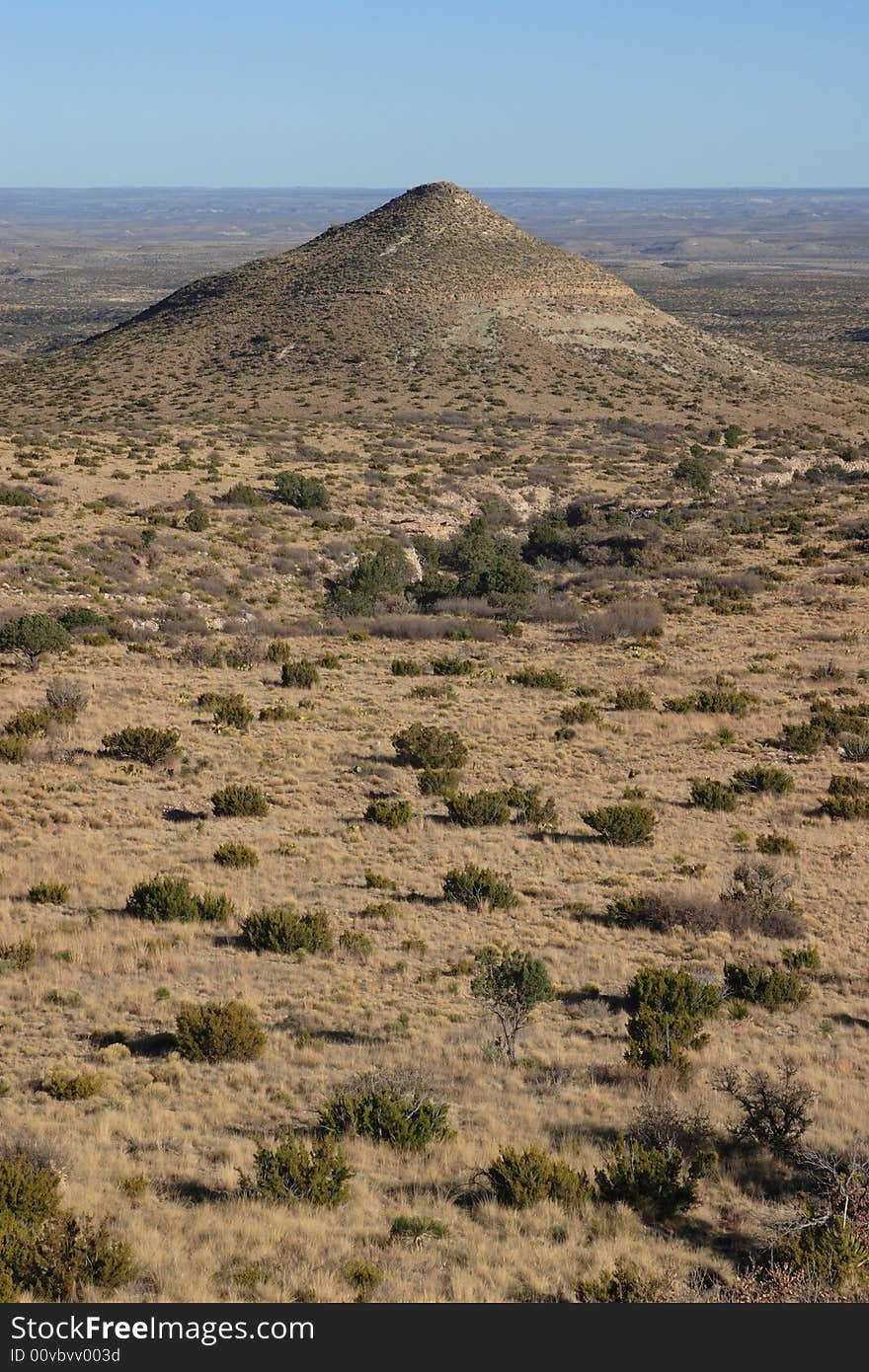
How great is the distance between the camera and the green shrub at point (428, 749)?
2272 centimetres

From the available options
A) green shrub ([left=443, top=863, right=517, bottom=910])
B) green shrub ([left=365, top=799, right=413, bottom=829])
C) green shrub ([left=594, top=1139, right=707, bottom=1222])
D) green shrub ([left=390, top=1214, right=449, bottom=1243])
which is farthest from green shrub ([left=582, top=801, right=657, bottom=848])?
green shrub ([left=390, top=1214, right=449, bottom=1243])

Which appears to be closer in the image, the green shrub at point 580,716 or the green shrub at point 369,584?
the green shrub at point 580,716

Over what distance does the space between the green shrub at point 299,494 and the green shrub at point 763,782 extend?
28619 mm

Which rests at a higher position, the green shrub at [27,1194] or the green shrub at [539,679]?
the green shrub at [27,1194]

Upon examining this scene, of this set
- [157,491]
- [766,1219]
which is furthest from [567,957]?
[157,491]

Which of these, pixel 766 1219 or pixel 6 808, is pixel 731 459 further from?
pixel 766 1219

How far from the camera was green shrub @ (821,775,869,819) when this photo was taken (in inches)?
830

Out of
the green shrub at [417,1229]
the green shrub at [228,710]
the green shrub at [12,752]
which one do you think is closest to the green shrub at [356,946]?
the green shrub at [417,1229]

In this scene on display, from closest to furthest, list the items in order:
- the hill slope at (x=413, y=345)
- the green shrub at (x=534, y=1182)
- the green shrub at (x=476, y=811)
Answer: the green shrub at (x=534, y=1182)
the green shrub at (x=476, y=811)
the hill slope at (x=413, y=345)

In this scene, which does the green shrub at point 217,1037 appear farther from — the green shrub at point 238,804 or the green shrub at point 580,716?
the green shrub at point 580,716

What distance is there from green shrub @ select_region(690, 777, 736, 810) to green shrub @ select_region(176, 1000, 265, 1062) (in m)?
12.3

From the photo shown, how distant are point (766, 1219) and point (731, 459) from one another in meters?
57.4

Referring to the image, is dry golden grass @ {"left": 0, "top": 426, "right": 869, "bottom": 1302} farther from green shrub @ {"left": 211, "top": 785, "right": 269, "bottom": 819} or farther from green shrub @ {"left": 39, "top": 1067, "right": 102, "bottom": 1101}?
green shrub @ {"left": 211, "top": 785, "right": 269, "bottom": 819}
